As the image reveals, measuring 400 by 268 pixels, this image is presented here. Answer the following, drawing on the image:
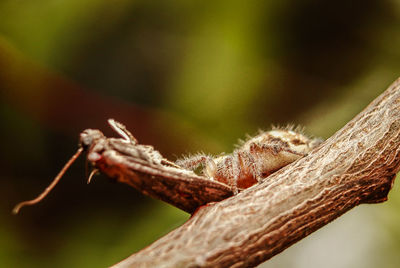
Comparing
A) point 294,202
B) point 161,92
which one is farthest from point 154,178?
point 161,92

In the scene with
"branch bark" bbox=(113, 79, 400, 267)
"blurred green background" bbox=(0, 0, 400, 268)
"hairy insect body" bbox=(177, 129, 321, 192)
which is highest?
"blurred green background" bbox=(0, 0, 400, 268)

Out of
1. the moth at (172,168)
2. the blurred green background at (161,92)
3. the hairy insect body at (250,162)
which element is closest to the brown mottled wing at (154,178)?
the moth at (172,168)

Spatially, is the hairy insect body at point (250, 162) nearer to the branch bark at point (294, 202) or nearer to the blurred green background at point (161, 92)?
the branch bark at point (294, 202)

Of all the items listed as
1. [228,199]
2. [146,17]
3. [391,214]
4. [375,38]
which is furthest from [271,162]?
[375,38]

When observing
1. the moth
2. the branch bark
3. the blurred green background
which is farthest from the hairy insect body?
the blurred green background

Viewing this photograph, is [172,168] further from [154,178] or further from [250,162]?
[250,162]

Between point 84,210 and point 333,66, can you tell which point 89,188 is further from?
point 333,66

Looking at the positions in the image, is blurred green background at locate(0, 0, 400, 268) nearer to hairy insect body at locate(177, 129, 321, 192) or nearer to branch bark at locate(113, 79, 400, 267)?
hairy insect body at locate(177, 129, 321, 192)
